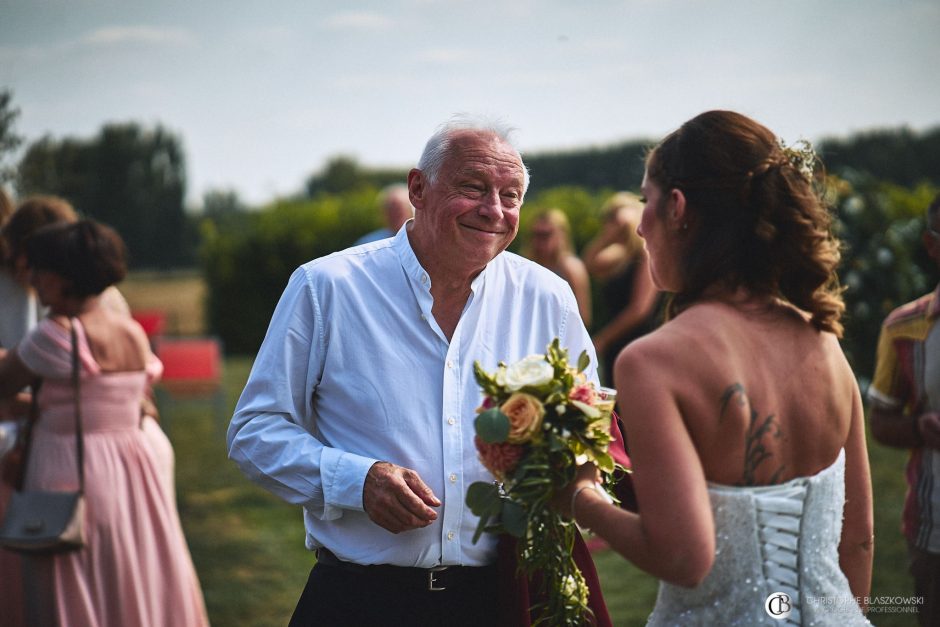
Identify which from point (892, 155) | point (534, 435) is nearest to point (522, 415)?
point (534, 435)

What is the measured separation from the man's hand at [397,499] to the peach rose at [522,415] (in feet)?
1.58

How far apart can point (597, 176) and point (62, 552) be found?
58.0 ft

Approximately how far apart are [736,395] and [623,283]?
5.90m

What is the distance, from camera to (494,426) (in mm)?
2285

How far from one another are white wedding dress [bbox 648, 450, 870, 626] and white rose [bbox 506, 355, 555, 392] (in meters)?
0.49

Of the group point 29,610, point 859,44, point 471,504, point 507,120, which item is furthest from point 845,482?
point 859,44

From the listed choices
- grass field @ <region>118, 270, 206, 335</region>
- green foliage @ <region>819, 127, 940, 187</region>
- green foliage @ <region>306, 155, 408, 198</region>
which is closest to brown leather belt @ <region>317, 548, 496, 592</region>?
grass field @ <region>118, 270, 206, 335</region>

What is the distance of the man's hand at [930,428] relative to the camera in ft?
11.8

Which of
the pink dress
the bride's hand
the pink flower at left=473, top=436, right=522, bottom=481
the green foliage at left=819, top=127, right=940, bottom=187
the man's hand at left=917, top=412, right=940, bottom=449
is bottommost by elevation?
the pink dress

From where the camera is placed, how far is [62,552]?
13.7 ft

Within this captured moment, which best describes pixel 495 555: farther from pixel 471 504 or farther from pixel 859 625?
pixel 859 625

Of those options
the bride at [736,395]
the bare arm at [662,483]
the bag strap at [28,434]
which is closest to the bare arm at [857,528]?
the bride at [736,395]

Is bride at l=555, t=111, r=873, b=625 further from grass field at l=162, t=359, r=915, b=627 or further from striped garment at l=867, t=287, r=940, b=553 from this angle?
grass field at l=162, t=359, r=915, b=627

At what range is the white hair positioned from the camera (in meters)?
3.11
